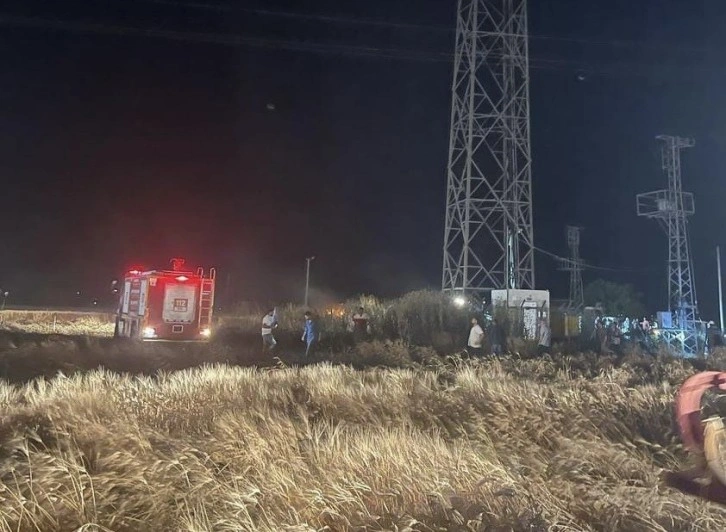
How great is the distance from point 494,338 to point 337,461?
13717 millimetres

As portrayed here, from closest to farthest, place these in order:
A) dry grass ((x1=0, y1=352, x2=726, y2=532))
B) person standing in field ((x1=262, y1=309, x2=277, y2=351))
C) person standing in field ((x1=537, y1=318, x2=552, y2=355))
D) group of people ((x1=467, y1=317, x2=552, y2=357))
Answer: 1. dry grass ((x1=0, y1=352, x2=726, y2=532))
2. group of people ((x1=467, y1=317, x2=552, y2=357))
3. person standing in field ((x1=262, y1=309, x2=277, y2=351))
4. person standing in field ((x1=537, y1=318, x2=552, y2=355))

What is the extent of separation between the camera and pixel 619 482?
451cm

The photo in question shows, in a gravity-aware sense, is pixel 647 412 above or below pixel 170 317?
below

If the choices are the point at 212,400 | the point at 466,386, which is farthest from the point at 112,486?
the point at 466,386

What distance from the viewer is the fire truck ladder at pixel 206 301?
866 inches

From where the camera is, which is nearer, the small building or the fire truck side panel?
the fire truck side panel

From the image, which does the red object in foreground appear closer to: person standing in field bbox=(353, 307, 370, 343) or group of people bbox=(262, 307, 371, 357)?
group of people bbox=(262, 307, 371, 357)

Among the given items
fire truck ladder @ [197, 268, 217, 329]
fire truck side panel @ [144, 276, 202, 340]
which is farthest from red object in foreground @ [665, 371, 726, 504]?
fire truck ladder @ [197, 268, 217, 329]

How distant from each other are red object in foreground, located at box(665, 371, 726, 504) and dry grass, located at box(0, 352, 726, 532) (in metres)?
0.23

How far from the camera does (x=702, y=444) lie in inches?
192

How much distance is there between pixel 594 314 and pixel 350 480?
26.4 m

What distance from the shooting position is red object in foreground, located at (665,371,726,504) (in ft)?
14.4

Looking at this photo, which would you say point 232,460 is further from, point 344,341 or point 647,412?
point 344,341

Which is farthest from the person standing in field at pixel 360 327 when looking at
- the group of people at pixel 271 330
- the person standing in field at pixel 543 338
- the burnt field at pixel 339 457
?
the burnt field at pixel 339 457
